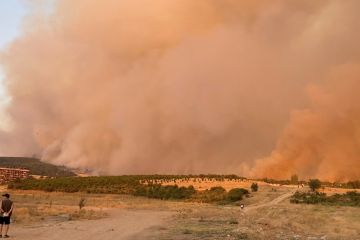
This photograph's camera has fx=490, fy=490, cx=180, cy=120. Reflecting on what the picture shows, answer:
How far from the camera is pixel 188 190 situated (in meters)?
102

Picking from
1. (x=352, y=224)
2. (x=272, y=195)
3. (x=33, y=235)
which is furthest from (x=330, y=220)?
(x=272, y=195)

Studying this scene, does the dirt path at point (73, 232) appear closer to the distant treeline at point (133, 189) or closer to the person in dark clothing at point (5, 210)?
the person in dark clothing at point (5, 210)

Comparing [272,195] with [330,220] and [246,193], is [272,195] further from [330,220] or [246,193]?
[330,220]

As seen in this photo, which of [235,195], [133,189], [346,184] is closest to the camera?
[235,195]

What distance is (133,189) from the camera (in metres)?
117

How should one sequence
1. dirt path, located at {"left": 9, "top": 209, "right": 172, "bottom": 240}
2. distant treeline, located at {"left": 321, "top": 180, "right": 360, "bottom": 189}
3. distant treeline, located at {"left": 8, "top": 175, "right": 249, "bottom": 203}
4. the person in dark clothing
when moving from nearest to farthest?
the person in dark clothing < dirt path, located at {"left": 9, "top": 209, "right": 172, "bottom": 240} < distant treeline, located at {"left": 8, "top": 175, "right": 249, "bottom": 203} < distant treeline, located at {"left": 321, "top": 180, "right": 360, "bottom": 189}

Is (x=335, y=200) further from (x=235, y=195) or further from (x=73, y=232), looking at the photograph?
(x=73, y=232)

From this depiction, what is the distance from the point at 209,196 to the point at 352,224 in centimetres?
5114

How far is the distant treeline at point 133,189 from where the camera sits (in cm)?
8988

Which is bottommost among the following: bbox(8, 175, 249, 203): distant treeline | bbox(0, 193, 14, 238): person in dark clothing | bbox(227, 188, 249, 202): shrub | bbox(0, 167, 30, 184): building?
bbox(0, 193, 14, 238): person in dark clothing

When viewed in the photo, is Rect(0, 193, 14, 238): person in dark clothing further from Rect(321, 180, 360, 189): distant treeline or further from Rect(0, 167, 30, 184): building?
Rect(0, 167, 30, 184): building

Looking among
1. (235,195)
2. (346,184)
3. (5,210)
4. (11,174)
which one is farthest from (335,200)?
(11,174)

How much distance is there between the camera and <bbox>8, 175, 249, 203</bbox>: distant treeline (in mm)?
89875

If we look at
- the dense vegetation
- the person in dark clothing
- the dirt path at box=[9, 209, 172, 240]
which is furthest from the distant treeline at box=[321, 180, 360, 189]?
the person in dark clothing
